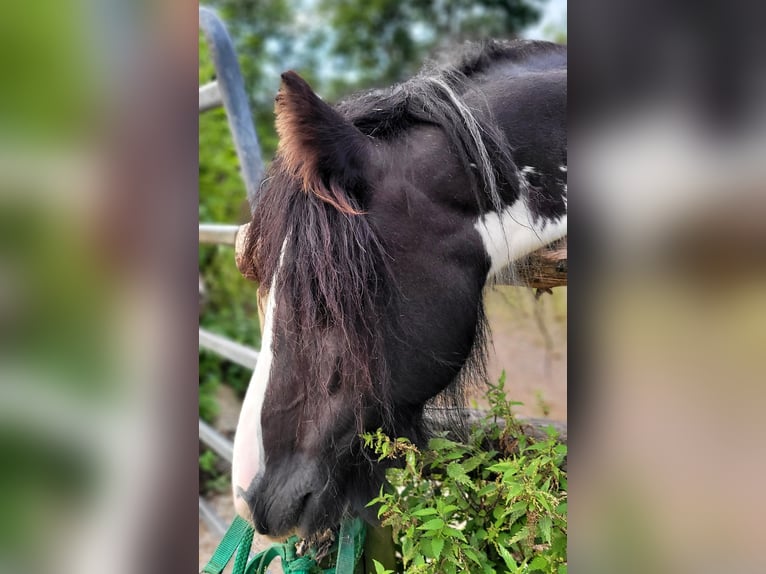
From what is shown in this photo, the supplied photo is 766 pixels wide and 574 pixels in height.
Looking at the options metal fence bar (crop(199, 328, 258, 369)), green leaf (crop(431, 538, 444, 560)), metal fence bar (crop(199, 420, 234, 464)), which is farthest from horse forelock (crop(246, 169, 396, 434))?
metal fence bar (crop(199, 420, 234, 464))

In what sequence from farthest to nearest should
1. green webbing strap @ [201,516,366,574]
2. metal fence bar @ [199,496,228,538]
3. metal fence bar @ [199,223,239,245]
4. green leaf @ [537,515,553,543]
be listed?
metal fence bar @ [199,496,228,538]
metal fence bar @ [199,223,239,245]
green webbing strap @ [201,516,366,574]
green leaf @ [537,515,553,543]

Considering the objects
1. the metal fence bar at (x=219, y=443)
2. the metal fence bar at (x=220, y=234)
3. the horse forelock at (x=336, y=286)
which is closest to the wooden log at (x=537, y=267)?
the horse forelock at (x=336, y=286)

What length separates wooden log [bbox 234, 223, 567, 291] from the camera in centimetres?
121

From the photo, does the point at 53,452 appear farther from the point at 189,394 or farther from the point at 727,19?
the point at 727,19

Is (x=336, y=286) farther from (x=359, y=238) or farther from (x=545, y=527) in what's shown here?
(x=545, y=527)

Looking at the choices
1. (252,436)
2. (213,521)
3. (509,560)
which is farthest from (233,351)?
(509,560)

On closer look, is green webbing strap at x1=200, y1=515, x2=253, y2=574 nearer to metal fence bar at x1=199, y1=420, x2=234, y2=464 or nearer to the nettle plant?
the nettle plant

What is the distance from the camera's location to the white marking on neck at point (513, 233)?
3.61 ft

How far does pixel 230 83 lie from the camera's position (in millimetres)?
2146

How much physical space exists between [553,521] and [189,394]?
601 millimetres

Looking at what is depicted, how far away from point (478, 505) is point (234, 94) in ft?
5.43

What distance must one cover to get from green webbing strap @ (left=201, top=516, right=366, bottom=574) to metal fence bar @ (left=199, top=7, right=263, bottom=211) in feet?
4.24

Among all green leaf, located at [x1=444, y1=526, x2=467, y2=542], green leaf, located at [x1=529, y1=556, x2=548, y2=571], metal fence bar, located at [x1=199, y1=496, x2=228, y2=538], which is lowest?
metal fence bar, located at [x1=199, y1=496, x2=228, y2=538]

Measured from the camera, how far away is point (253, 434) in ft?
3.22
